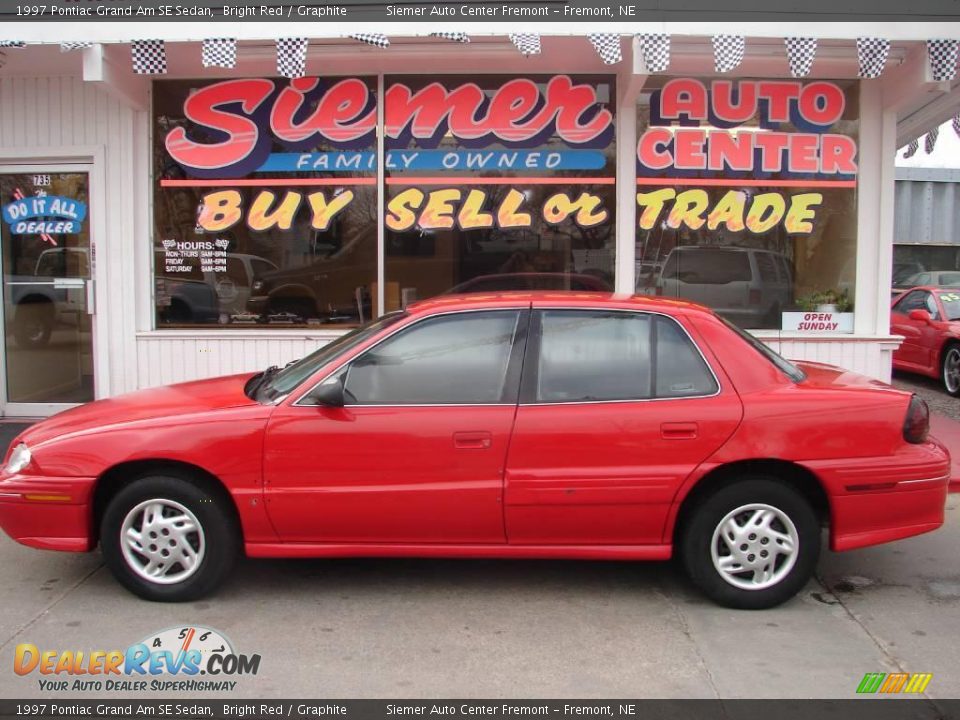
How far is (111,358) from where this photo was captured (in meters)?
8.44

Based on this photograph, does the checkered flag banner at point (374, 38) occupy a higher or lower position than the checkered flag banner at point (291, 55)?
higher

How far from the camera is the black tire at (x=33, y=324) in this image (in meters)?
8.66

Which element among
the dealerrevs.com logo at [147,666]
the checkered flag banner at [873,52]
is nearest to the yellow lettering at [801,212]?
the checkered flag banner at [873,52]

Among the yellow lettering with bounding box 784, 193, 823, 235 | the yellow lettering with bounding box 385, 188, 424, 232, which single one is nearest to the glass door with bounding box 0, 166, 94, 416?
the yellow lettering with bounding box 385, 188, 424, 232

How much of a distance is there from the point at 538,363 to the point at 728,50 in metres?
4.00

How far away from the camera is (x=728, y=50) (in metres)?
7.08

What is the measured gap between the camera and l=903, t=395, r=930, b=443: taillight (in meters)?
4.46

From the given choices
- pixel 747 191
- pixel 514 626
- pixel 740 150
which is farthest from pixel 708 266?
pixel 514 626

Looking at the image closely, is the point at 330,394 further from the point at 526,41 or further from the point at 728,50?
the point at 728,50

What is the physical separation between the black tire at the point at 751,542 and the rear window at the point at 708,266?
4288 mm

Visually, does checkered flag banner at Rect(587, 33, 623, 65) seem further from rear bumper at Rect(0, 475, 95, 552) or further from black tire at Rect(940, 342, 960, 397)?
black tire at Rect(940, 342, 960, 397)

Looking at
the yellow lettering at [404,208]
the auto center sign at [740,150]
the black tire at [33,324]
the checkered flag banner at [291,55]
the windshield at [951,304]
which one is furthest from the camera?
the windshield at [951,304]

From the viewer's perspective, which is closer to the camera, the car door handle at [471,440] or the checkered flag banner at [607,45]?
the car door handle at [471,440]

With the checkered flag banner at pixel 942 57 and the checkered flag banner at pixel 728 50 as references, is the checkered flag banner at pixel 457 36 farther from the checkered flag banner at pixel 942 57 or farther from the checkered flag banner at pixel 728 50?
the checkered flag banner at pixel 942 57
